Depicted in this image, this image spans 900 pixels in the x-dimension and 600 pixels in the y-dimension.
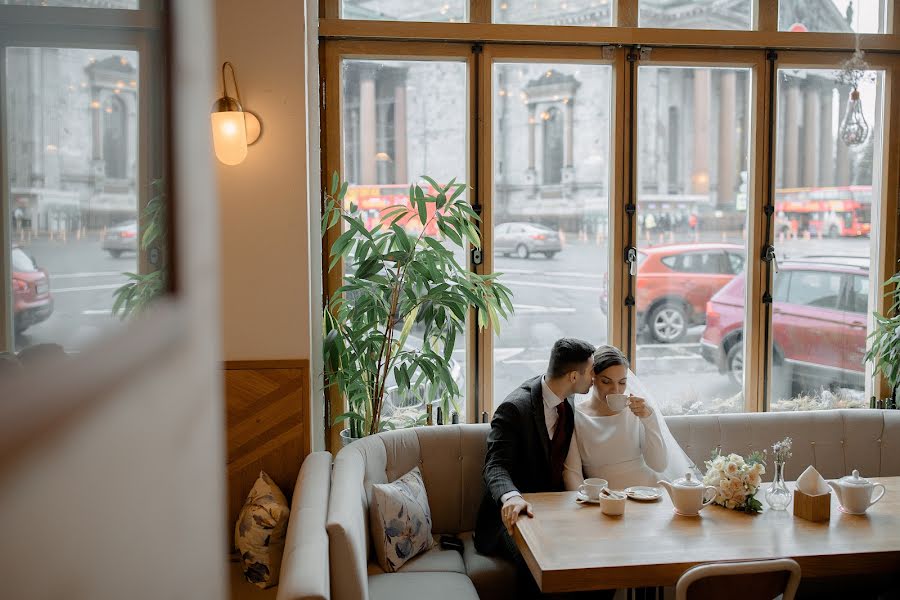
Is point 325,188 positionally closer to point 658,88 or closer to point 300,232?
point 300,232

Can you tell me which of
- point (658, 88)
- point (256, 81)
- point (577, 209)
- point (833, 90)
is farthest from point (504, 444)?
point (833, 90)

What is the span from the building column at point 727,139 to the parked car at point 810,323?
505 millimetres

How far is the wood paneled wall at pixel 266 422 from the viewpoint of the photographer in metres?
3.51

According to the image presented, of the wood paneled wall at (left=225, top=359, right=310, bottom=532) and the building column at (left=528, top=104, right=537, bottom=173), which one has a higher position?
the building column at (left=528, top=104, right=537, bottom=173)

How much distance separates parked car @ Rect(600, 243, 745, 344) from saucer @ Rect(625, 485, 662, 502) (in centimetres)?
146

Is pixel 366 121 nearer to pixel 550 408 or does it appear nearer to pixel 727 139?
pixel 550 408

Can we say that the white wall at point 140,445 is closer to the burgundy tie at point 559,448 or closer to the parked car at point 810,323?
the burgundy tie at point 559,448

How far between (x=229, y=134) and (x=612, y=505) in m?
2.09

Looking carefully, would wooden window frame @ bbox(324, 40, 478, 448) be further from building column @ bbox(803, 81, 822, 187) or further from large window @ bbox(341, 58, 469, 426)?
building column @ bbox(803, 81, 822, 187)

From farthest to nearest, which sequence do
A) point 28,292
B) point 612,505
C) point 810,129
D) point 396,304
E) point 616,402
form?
Answer: point 810,129 → point 396,304 → point 616,402 → point 612,505 → point 28,292

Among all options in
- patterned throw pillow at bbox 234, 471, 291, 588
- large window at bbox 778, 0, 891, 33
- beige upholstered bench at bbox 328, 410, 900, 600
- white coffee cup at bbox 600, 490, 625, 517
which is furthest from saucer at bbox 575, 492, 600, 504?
large window at bbox 778, 0, 891, 33

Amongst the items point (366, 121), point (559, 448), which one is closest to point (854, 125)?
point (559, 448)

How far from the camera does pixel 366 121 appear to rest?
4.20 meters

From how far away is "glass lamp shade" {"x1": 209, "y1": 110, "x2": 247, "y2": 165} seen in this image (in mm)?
3381
